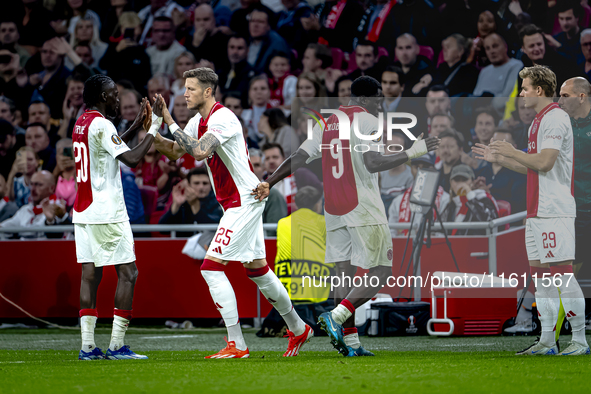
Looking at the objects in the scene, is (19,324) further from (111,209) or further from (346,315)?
(346,315)

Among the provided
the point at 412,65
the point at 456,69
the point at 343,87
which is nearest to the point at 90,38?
the point at 343,87

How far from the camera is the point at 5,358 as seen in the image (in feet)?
17.9

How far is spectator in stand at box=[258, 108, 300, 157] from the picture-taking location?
10.5m

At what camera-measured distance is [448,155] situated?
26.5ft

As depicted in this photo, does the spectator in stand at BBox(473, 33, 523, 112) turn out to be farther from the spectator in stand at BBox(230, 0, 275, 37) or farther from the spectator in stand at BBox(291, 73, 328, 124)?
the spectator in stand at BBox(230, 0, 275, 37)

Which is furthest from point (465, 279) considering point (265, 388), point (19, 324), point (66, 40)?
point (66, 40)

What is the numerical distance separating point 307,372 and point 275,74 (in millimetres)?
8112

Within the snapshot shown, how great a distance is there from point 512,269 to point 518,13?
15.6 feet

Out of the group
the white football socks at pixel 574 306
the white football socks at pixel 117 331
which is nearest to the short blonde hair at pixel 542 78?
the white football socks at pixel 574 306

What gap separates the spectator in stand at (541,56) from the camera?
973 cm

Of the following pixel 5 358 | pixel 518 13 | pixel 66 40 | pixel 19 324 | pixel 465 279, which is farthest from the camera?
pixel 66 40

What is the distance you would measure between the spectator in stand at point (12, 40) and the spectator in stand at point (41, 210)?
3.66 metres

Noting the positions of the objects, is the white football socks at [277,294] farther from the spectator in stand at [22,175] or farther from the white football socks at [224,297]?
the spectator in stand at [22,175]

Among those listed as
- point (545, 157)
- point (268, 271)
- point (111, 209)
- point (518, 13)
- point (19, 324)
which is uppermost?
point (518, 13)
